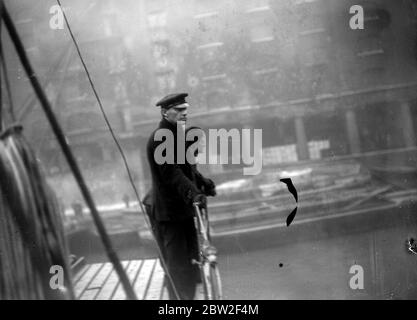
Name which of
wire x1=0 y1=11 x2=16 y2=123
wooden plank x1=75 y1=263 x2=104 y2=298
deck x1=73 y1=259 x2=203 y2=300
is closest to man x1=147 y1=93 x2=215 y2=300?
deck x1=73 y1=259 x2=203 y2=300

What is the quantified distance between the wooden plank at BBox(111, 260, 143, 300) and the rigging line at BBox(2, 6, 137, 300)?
0.03 m

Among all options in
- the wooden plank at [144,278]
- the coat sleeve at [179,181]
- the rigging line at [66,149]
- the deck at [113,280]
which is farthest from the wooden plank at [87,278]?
the coat sleeve at [179,181]

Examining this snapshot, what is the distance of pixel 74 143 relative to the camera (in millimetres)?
2189

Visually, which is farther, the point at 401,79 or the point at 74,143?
the point at 74,143

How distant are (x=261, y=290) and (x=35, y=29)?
2.16 metres

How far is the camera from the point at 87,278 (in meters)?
2.21

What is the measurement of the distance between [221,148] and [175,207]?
17.9 inches

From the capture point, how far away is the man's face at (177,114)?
6.86ft

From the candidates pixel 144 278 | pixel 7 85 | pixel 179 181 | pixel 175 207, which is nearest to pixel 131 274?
pixel 144 278

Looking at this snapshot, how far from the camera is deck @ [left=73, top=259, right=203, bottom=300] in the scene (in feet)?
7.06

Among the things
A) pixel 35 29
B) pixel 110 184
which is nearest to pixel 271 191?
pixel 110 184

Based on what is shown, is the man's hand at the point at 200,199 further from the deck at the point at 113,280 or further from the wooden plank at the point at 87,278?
the wooden plank at the point at 87,278

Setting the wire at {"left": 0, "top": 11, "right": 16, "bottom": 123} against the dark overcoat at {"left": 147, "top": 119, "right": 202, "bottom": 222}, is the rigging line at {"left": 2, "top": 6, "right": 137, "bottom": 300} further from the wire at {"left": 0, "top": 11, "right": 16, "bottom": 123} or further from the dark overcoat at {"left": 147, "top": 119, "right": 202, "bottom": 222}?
the dark overcoat at {"left": 147, "top": 119, "right": 202, "bottom": 222}

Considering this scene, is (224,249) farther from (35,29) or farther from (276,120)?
(35,29)
